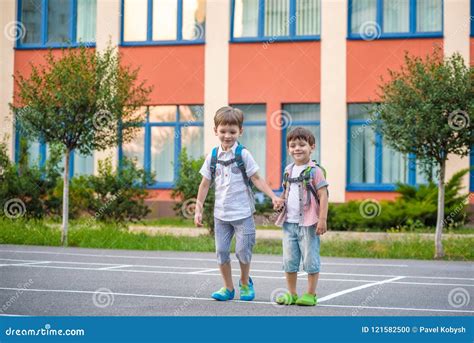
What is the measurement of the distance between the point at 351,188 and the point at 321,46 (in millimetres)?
4210

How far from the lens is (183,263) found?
16.0 metres

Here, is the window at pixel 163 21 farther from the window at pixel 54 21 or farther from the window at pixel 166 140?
the window at pixel 166 140

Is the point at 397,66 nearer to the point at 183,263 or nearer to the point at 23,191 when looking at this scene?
the point at 23,191

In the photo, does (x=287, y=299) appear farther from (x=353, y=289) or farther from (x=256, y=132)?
(x=256, y=132)

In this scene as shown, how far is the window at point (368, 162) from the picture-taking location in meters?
29.0

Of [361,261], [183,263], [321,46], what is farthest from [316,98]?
[183,263]

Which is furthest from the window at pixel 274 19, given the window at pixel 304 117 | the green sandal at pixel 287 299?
the green sandal at pixel 287 299

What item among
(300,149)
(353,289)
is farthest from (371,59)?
(300,149)

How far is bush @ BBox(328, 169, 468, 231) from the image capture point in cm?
2541

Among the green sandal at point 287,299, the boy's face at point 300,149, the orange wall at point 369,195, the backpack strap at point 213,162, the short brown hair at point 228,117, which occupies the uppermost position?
the short brown hair at point 228,117

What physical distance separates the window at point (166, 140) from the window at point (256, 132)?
1405 millimetres

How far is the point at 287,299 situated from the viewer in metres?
9.15

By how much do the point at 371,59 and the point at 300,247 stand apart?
19752 millimetres

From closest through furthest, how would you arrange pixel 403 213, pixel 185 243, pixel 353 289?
1. pixel 353 289
2. pixel 185 243
3. pixel 403 213
